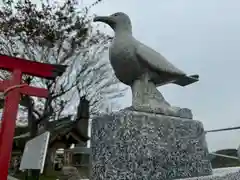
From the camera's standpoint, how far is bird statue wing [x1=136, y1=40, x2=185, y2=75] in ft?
8.02

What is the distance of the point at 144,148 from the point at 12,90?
1777mm

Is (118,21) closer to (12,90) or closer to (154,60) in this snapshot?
(154,60)

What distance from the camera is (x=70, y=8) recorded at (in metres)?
9.57

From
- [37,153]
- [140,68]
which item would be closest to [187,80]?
[140,68]

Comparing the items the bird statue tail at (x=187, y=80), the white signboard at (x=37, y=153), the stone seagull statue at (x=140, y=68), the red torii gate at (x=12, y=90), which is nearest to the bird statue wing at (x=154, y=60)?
the stone seagull statue at (x=140, y=68)

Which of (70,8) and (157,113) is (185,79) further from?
(70,8)

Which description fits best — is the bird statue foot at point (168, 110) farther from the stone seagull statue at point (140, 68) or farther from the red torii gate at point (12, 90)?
the red torii gate at point (12, 90)

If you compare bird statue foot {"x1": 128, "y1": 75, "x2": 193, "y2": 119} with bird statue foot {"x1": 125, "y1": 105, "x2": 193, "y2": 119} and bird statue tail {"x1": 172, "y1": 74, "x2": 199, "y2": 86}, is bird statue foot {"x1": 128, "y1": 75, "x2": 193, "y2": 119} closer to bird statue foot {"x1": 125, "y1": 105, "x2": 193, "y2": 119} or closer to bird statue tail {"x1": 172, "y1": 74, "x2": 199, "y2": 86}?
bird statue foot {"x1": 125, "y1": 105, "x2": 193, "y2": 119}

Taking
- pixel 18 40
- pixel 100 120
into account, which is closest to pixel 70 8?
pixel 18 40

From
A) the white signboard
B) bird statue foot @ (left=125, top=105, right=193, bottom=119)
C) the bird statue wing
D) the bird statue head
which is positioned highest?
the bird statue head

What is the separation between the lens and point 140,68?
2469 millimetres

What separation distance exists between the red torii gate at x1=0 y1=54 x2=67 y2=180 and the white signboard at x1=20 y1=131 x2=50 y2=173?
17.1 inches

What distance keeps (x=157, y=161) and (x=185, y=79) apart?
1002 millimetres

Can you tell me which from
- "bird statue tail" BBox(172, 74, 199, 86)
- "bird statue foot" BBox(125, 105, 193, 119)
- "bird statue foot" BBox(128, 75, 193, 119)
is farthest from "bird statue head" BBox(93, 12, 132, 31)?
"bird statue foot" BBox(125, 105, 193, 119)
